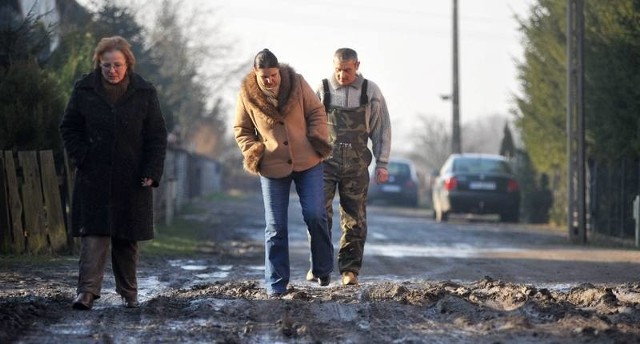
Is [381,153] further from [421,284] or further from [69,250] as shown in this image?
[69,250]

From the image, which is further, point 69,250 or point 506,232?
point 506,232

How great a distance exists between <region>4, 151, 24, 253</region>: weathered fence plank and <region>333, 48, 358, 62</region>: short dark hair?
4921mm

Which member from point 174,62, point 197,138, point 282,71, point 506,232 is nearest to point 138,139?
point 282,71

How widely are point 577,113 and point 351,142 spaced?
10.6 metres

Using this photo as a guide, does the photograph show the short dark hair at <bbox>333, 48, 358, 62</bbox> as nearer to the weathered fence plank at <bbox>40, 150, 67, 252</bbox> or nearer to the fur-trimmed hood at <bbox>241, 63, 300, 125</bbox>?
the fur-trimmed hood at <bbox>241, 63, 300, 125</bbox>

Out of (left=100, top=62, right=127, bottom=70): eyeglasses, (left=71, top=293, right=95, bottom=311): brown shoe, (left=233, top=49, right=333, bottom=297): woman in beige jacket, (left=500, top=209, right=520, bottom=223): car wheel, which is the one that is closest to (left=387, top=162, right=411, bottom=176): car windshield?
(left=500, top=209, right=520, bottom=223): car wheel

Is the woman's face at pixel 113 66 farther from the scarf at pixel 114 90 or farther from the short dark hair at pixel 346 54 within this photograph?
the short dark hair at pixel 346 54

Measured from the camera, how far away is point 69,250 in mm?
14758

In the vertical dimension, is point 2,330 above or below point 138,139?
below

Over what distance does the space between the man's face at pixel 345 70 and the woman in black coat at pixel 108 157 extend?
2294 mm

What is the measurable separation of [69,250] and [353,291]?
5.87 metres

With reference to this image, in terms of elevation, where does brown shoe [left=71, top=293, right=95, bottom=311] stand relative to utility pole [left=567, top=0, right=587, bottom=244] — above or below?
Answer: below

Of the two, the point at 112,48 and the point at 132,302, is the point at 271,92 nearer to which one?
the point at 112,48

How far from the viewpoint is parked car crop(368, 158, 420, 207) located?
40812 millimetres
